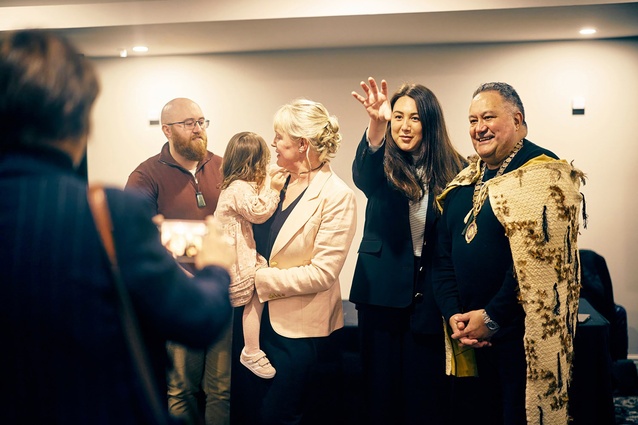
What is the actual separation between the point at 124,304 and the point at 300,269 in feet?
5.00

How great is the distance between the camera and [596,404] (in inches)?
120

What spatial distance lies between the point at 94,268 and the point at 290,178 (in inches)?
69.8

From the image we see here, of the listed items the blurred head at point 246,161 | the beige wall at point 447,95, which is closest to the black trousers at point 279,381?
the blurred head at point 246,161

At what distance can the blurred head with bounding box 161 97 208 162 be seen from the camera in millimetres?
3430

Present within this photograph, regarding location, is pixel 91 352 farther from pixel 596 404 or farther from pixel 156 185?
pixel 596 404

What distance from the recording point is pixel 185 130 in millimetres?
3473

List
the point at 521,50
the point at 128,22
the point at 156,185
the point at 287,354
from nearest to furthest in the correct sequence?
1. the point at 287,354
2. the point at 156,185
3. the point at 128,22
4. the point at 521,50

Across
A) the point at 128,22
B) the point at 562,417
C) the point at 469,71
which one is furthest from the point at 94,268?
the point at 469,71

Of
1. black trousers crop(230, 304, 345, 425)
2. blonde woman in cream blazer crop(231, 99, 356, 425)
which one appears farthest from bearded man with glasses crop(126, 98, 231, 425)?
blonde woman in cream blazer crop(231, 99, 356, 425)

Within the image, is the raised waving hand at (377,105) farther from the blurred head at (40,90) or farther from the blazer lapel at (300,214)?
the blurred head at (40,90)

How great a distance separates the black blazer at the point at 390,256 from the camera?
107 inches

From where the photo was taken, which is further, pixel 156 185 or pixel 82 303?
pixel 156 185

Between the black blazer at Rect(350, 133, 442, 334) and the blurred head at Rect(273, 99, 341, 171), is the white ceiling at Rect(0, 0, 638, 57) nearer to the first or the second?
the blurred head at Rect(273, 99, 341, 171)

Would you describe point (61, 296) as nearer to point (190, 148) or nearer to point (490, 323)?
point (490, 323)
